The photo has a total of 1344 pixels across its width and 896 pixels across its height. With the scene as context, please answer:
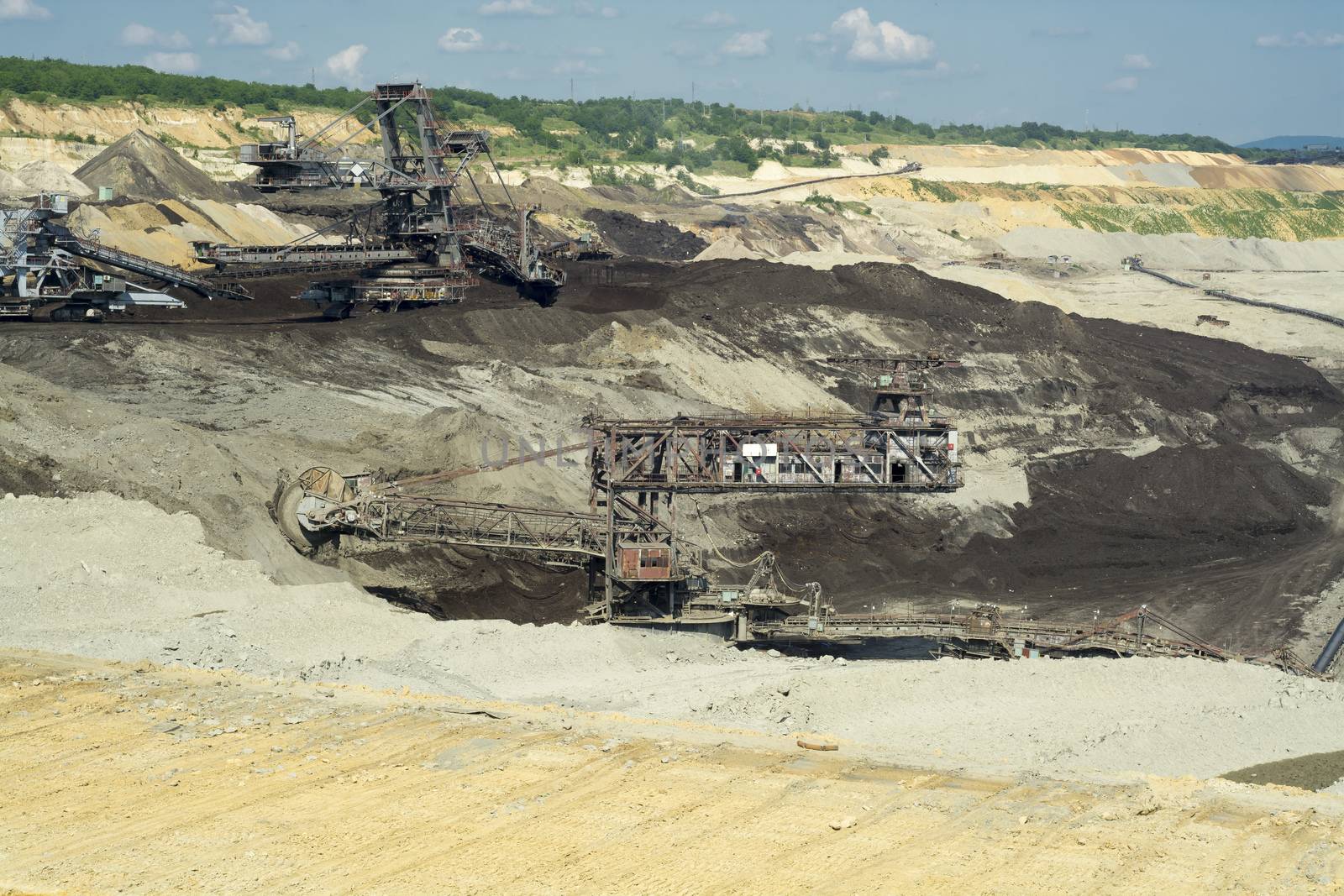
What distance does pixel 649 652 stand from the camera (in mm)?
42906

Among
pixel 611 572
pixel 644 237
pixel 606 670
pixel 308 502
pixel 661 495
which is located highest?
pixel 644 237

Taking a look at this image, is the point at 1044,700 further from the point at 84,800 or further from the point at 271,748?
the point at 84,800

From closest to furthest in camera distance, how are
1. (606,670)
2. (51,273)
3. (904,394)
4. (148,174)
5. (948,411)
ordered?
(606,670) → (904,394) → (51,273) → (948,411) → (148,174)

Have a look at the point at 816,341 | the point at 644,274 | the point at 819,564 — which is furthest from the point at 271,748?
the point at 644,274

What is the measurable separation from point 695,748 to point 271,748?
778 cm

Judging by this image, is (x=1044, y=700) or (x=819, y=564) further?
(x=819, y=564)

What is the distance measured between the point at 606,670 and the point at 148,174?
→ 246ft

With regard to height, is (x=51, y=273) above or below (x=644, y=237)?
below

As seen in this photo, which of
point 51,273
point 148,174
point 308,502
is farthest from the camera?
point 148,174

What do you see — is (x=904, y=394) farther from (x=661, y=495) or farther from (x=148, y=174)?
(x=148, y=174)

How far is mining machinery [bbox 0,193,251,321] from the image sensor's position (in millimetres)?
69250

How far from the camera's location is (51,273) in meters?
70.3

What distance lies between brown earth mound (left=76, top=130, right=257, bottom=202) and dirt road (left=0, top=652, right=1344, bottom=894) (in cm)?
7574

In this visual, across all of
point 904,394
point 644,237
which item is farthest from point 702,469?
point 644,237
